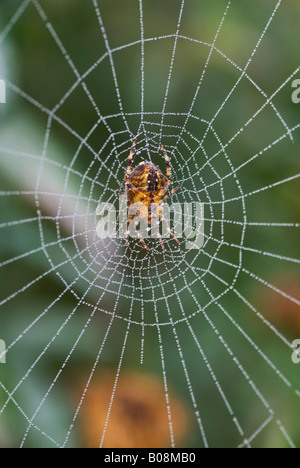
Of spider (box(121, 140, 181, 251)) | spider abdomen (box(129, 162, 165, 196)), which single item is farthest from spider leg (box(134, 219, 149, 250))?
spider abdomen (box(129, 162, 165, 196))

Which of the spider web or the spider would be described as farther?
the spider

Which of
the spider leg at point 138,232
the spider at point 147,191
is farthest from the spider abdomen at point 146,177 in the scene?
the spider leg at point 138,232

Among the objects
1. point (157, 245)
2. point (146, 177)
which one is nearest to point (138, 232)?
point (157, 245)

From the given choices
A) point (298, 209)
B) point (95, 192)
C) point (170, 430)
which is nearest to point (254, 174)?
point (298, 209)

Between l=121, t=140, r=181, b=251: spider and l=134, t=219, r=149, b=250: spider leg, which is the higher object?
l=121, t=140, r=181, b=251: spider

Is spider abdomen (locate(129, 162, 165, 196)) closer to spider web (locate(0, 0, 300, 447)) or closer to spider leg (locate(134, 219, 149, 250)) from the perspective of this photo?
spider web (locate(0, 0, 300, 447))

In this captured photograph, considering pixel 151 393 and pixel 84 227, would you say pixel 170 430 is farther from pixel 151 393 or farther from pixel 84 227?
pixel 84 227
